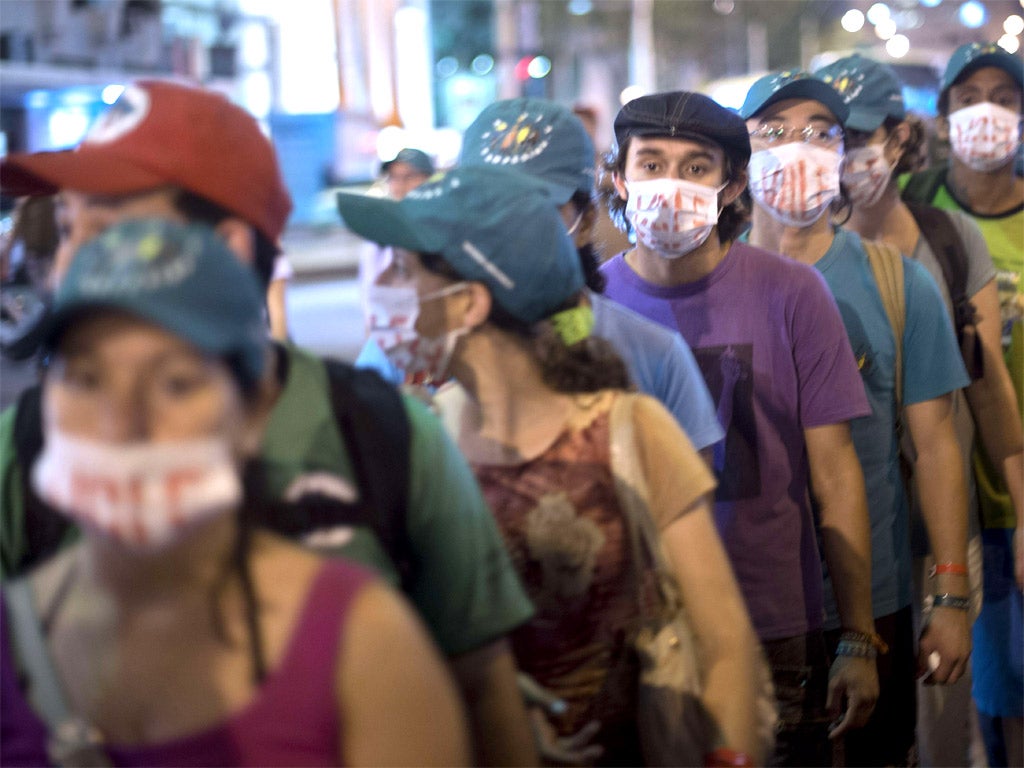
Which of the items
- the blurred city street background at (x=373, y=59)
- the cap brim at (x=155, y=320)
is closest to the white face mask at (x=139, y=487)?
the cap brim at (x=155, y=320)

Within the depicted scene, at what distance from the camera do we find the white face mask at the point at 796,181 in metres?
4.04

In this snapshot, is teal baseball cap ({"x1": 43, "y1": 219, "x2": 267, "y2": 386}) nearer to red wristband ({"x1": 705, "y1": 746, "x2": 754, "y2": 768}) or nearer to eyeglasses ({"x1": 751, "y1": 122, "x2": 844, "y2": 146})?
red wristband ({"x1": 705, "y1": 746, "x2": 754, "y2": 768})

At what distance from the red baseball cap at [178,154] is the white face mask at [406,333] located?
1.71 ft

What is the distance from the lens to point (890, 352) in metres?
3.82

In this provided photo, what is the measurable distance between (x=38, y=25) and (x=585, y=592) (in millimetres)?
23694

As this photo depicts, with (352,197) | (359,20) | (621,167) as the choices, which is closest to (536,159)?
(621,167)

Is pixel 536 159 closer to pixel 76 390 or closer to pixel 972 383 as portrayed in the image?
pixel 972 383

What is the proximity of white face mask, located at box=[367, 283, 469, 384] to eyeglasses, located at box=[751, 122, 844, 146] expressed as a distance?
7.18 ft

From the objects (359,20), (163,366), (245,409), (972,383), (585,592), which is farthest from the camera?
(359,20)

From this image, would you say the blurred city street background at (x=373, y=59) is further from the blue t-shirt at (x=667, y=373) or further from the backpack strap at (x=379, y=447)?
the backpack strap at (x=379, y=447)

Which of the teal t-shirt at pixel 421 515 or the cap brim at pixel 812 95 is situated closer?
the teal t-shirt at pixel 421 515

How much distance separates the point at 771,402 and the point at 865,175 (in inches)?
60.1

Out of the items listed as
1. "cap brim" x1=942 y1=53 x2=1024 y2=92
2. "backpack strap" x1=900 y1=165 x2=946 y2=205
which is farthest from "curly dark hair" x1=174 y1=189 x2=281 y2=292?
"cap brim" x1=942 y1=53 x2=1024 y2=92

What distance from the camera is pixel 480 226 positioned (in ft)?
7.19
